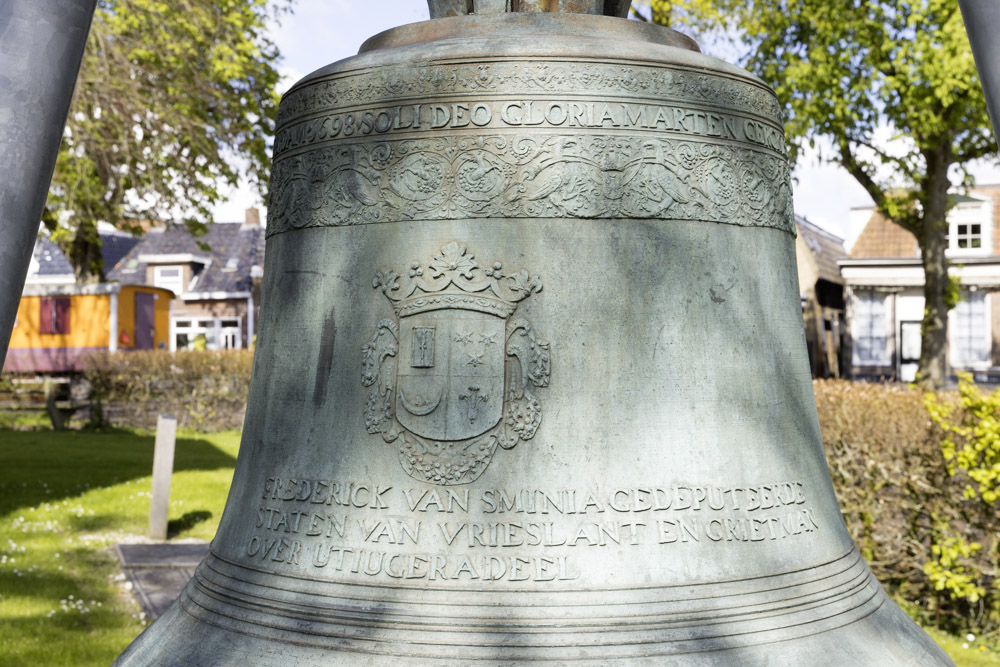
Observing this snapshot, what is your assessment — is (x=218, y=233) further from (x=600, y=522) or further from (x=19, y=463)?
(x=600, y=522)

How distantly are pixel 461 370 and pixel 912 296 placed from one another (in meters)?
27.7

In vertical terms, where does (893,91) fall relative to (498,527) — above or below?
above

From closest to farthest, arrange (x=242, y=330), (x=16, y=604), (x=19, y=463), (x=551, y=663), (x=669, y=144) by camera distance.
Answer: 1. (x=551, y=663)
2. (x=669, y=144)
3. (x=16, y=604)
4. (x=19, y=463)
5. (x=242, y=330)

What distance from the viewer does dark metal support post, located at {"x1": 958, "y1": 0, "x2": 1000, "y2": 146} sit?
7.25ft

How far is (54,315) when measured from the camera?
21156mm

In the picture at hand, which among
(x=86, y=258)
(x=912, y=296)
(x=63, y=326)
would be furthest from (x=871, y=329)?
(x=63, y=326)

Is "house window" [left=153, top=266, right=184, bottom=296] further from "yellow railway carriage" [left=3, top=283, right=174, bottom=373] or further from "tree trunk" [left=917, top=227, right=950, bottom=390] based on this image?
"tree trunk" [left=917, top=227, right=950, bottom=390]

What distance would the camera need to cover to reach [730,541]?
2.41 m

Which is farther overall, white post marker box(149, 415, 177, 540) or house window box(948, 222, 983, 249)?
house window box(948, 222, 983, 249)

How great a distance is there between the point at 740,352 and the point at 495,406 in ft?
2.23

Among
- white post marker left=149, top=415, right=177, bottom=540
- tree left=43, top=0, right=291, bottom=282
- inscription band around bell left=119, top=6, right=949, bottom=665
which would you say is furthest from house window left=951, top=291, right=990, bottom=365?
inscription band around bell left=119, top=6, right=949, bottom=665

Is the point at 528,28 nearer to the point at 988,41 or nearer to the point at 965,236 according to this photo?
the point at 988,41

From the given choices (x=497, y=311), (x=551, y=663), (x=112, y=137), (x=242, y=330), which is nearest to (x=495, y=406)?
(x=497, y=311)

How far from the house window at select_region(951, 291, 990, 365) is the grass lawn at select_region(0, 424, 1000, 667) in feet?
65.6
